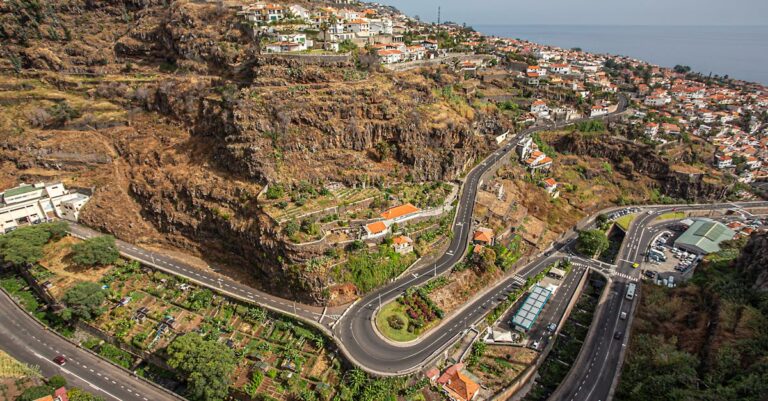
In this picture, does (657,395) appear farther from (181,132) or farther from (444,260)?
(181,132)

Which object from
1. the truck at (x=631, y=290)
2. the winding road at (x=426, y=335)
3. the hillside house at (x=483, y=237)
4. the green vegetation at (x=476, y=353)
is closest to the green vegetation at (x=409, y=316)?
the winding road at (x=426, y=335)

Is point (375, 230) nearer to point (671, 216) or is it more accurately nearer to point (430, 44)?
point (671, 216)

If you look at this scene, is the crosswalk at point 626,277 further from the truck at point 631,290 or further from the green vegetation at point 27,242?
the green vegetation at point 27,242

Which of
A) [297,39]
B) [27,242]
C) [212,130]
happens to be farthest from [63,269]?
[297,39]

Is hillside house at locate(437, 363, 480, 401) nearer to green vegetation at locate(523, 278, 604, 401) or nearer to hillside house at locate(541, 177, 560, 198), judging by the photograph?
green vegetation at locate(523, 278, 604, 401)

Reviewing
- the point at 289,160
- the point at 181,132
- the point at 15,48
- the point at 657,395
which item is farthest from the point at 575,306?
the point at 15,48

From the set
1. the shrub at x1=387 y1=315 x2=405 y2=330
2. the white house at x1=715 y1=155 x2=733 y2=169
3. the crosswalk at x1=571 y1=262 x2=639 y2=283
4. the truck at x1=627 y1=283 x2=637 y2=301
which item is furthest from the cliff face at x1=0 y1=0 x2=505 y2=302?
the white house at x1=715 y1=155 x2=733 y2=169

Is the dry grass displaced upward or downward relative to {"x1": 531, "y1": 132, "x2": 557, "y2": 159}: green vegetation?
downward
